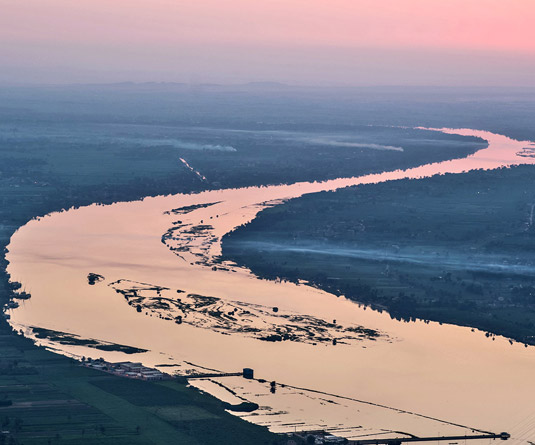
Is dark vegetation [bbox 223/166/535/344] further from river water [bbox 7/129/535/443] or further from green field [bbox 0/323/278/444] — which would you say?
green field [bbox 0/323/278/444]

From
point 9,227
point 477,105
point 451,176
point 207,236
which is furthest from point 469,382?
point 477,105

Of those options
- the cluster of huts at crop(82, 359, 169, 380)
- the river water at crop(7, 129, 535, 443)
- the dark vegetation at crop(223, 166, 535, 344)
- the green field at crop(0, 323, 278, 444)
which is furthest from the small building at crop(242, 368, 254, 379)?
the dark vegetation at crop(223, 166, 535, 344)

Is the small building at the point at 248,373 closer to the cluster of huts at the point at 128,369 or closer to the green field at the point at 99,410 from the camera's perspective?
the green field at the point at 99,410

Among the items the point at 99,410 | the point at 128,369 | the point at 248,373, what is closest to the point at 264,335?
the point at 248,373

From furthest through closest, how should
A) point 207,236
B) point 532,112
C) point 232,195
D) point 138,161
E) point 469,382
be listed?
point 532,112 < point 138,161 < point 232,195 < point 207,236 < point 469,382

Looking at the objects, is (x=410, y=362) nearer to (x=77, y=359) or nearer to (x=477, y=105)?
(x=77, y=359)

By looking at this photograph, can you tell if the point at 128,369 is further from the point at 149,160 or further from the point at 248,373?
the point at 149,160
